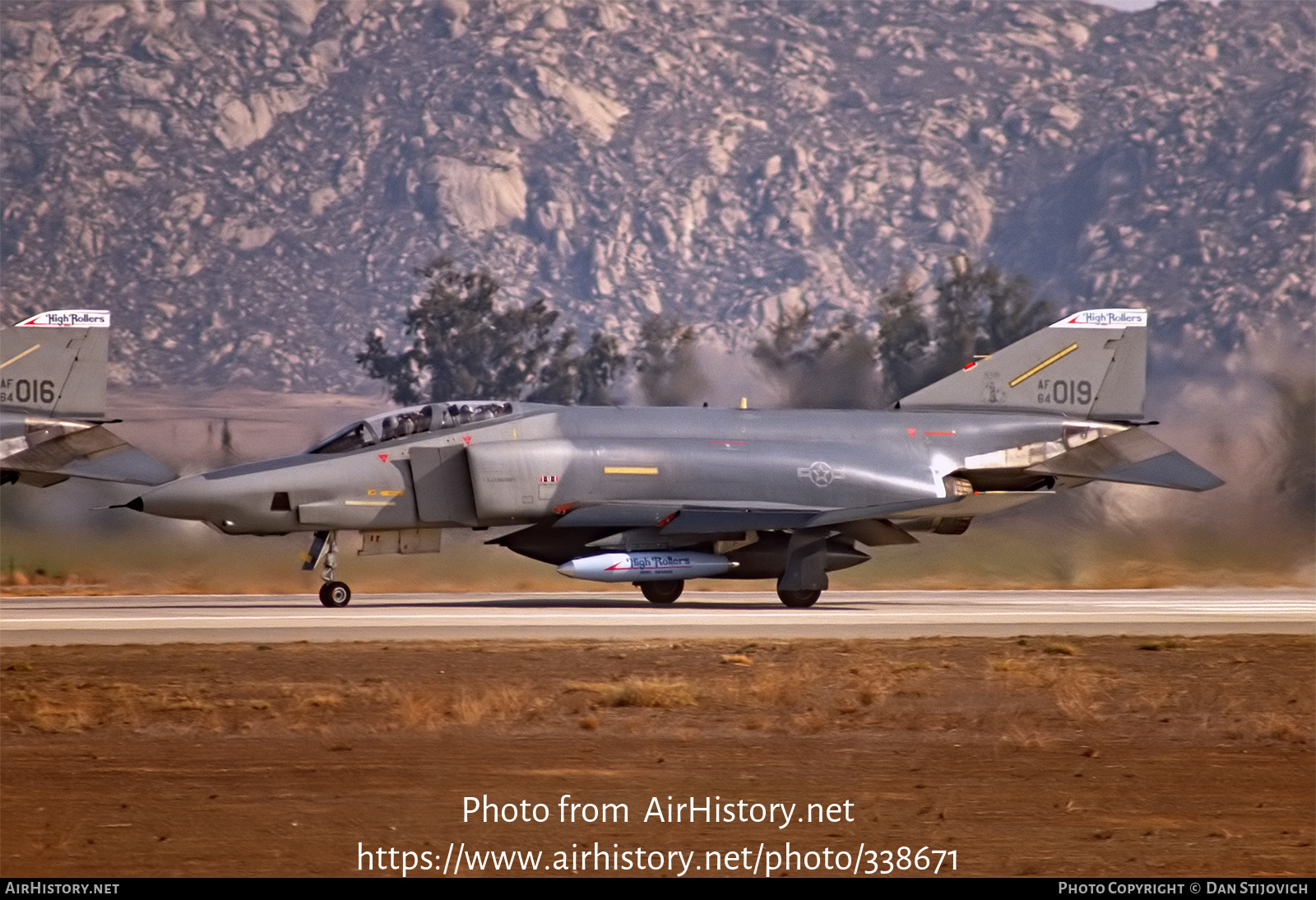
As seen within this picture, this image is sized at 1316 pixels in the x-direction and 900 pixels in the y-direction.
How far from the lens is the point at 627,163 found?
12512cm

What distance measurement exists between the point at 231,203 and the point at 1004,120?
5847 centimetres

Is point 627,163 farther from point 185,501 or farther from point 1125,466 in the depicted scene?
point 185,501

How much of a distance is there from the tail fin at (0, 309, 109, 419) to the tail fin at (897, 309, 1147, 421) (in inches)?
488

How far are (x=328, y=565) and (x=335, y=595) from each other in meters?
0.56

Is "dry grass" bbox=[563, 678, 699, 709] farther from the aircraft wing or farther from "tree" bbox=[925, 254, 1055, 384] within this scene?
"tree" bbox=[925, 254, 1055, 384]

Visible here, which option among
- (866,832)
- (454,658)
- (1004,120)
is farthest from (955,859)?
(1004,120)

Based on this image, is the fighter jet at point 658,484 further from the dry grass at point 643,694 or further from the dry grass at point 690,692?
the dry grass at point 643,694

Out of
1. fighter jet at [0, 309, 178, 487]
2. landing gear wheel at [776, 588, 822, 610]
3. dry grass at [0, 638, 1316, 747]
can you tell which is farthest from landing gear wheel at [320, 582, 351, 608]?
dry grass at [0, 638, 1316, 747]

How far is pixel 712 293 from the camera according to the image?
11562 centimetres

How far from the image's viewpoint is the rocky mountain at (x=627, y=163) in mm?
106688

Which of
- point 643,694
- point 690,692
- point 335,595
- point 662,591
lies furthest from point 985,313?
point 643,694

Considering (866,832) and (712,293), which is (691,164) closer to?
(712,293)

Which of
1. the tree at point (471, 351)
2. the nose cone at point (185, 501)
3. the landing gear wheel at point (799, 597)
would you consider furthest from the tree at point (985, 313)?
the nose cone at point (185, 501)

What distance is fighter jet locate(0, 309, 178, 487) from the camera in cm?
2461
